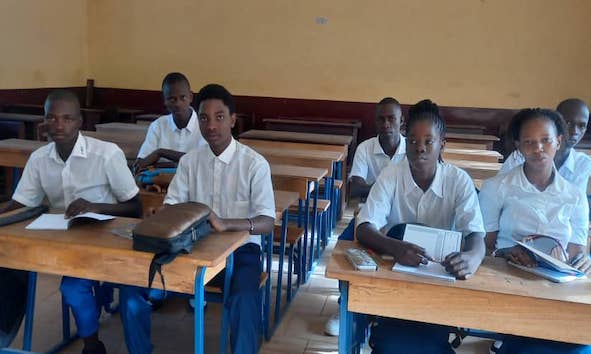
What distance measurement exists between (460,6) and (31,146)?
5227 millimetres

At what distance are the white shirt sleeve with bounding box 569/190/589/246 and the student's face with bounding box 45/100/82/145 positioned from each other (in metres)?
1.97

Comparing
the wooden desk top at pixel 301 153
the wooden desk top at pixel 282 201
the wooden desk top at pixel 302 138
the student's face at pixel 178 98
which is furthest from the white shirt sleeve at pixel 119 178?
the wooden desk top at pixel 302 138

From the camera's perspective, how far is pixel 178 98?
11.6 feet

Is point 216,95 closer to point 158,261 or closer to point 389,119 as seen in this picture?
point 158,261

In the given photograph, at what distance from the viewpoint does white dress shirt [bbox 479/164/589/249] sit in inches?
76.3

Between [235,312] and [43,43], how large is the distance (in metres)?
5.86

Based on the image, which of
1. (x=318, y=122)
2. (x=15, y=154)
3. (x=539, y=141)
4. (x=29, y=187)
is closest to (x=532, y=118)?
(x=539, y=141)

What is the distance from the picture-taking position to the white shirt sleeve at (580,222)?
6.33 feet

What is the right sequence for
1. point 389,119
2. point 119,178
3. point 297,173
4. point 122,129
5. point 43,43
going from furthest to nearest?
1. point 43,43
2. point 122,129
3. point 389,119
4. point 297,173
5. point 119,178

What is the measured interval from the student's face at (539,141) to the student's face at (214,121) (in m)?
1.16

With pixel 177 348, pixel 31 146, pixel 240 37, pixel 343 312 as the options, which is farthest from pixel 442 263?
pixel 240 37

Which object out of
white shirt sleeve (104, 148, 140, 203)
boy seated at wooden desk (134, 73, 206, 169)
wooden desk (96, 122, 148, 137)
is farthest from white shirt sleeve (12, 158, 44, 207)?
wooden desk (96, 122, 148, 137)

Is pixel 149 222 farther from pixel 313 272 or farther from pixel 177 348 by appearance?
pixel 313 272

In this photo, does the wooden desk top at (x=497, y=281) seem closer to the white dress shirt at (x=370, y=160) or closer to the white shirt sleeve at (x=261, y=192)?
the white shirt sleeve at (x=261, y=192)
